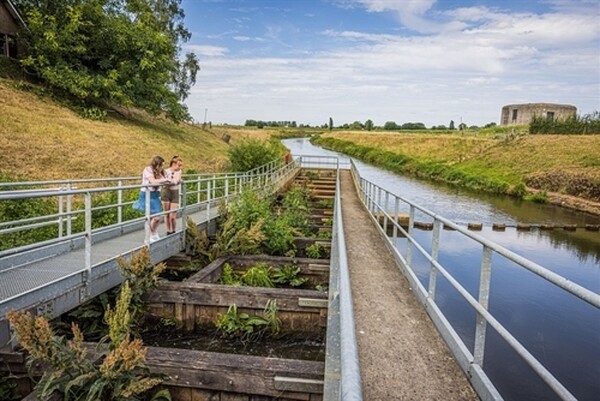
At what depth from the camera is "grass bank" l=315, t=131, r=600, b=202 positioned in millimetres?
31516

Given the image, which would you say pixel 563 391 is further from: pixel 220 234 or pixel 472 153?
pixel 472 153

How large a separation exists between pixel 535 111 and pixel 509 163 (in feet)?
130

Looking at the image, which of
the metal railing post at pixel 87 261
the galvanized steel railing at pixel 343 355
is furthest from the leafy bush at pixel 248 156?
the galvanized steel railing at pixel 343 355

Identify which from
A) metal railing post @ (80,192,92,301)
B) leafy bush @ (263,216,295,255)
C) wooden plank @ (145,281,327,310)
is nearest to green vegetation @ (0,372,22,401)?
metal railing post @ (80,192,92,301)

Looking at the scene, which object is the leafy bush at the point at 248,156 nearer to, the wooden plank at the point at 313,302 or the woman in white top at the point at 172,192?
the woman in white top at the point at 172,192

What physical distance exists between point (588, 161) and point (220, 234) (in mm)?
33527

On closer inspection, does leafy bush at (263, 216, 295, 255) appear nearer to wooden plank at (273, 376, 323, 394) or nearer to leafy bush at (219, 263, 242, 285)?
leafy bush at (219, 263, 242, 285)

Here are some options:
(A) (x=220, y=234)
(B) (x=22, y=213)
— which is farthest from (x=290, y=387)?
(B) (x=22, y=213)

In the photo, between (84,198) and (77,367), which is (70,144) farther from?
(77,367)

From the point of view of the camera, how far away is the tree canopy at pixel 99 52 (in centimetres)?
2725

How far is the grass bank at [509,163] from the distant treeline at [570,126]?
5.36 meters

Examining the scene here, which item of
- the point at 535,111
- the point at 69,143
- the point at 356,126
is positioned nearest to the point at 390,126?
the point at 356,126

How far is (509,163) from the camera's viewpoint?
3969 cm

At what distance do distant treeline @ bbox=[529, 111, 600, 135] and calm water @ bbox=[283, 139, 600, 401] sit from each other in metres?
30.0
